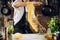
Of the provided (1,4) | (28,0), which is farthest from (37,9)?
(1,4)

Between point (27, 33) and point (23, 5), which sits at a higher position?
point (23, 5)

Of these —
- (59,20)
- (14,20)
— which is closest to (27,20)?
(14,20)

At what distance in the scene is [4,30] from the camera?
14.0 ft

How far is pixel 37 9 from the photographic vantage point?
427 centimetres

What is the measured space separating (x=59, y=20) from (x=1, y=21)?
0.81m

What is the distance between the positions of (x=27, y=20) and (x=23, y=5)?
217mm

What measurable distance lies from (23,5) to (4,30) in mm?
438

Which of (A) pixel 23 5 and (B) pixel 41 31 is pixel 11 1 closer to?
(A) pixel 23 5

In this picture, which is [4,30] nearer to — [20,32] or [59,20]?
[20,32]

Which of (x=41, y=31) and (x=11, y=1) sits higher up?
(x=11, y=1)

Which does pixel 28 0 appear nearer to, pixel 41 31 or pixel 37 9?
pixel 37 9

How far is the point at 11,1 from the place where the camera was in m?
4.28

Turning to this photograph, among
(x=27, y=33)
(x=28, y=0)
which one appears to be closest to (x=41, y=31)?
(x=27, y=33)

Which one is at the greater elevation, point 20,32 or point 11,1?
point 11,1
